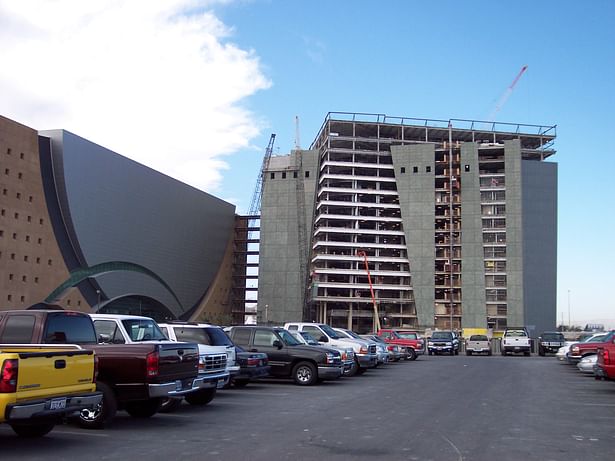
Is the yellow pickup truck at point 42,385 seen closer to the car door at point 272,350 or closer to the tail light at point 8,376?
the tail light at point 8,376

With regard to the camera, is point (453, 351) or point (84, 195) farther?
point (84, 195)

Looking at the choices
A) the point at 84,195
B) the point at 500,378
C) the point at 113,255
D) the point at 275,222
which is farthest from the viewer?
the point at 275,222

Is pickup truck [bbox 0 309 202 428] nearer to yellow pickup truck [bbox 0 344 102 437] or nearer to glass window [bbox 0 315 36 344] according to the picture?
glass window [bbox 0 315 36 344]

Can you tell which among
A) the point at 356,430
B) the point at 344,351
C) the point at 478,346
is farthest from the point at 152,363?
Answer: the point at 478,346

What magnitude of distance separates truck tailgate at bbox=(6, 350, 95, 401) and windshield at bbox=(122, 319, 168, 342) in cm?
292

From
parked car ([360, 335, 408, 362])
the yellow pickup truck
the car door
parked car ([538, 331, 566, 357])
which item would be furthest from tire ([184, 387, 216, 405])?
parked car ([538, 331, 566, 357])

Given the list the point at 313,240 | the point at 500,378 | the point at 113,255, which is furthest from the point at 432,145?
the point at 500,378

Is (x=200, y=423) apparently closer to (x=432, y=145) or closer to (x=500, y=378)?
(x=500, y=378)

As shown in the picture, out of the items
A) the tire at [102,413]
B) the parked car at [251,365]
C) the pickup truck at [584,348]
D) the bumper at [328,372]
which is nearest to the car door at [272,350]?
the bumper at [328,372]

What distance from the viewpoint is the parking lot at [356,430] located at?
9.19 meters

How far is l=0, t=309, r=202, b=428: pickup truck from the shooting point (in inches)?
420

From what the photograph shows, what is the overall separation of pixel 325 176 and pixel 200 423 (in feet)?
290

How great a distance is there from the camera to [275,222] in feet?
345

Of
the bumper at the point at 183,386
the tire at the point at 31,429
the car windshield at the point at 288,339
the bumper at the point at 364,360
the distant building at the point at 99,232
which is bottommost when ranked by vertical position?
the bumper at the point at 364,360
